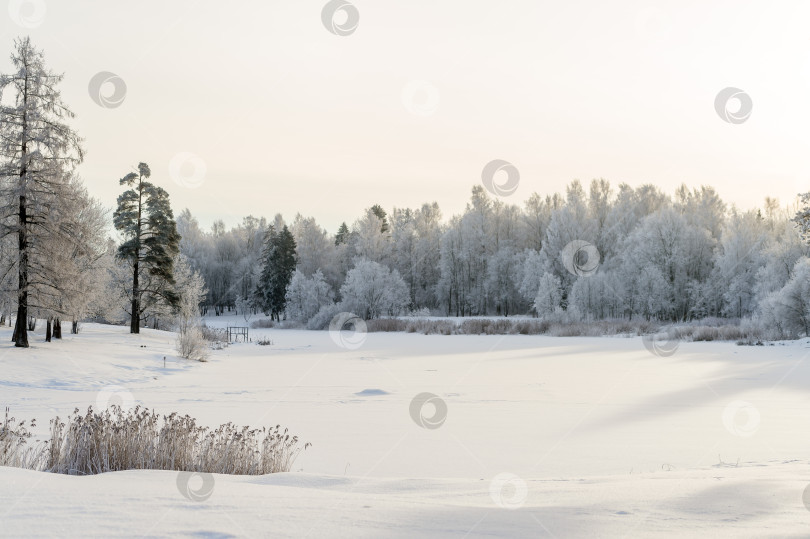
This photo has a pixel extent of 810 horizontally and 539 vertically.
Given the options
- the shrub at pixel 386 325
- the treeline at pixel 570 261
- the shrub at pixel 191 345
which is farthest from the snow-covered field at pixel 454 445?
the shrub at pixel 386 325

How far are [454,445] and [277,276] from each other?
74238mm

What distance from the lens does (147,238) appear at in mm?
41000

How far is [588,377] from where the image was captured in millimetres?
21328

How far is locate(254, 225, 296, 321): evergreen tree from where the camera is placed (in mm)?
82244

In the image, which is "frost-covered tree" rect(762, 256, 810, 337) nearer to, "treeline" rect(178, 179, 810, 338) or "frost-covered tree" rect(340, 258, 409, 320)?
"treeline" rect(178, 179, 810, 338)

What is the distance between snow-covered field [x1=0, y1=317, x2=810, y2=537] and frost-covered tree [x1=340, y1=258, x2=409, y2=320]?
122 ft

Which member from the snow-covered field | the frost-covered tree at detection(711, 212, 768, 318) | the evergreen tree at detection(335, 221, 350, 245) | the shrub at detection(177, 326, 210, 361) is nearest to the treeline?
the frost-covered tree at detection(711, 212, 768, 318)

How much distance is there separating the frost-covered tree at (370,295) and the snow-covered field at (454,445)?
37126 millimetres

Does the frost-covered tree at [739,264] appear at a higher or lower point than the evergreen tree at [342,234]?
lower

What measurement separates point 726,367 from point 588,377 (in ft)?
21.7

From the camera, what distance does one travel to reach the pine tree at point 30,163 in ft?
77.7

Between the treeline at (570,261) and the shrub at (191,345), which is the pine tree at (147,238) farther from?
the treeline at (570,261)

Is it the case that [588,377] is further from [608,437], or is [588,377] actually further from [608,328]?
[608,328]

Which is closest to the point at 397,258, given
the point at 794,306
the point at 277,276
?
the point at 277,276
